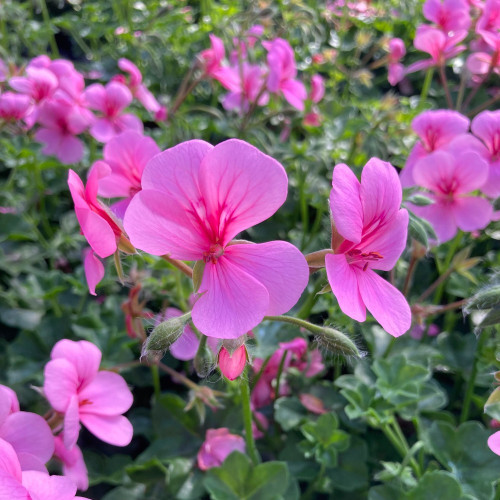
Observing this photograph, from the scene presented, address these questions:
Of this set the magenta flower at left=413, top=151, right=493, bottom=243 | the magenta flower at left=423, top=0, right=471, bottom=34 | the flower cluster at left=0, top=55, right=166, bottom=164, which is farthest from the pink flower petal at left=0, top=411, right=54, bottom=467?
the magenta flower at left=423, top=0, right=471, bottom=34

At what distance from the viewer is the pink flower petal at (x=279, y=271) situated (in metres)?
0.76

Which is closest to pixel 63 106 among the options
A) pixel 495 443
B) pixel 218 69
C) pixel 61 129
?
pixel 61 129

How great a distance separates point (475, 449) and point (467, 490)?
100 mm

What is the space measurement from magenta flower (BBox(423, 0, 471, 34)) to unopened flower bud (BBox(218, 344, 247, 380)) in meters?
1.34

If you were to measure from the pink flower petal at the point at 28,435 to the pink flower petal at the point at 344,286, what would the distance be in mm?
482

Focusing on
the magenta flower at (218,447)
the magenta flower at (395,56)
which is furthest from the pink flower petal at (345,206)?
the magenta flower at (395,56)

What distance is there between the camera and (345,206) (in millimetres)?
787

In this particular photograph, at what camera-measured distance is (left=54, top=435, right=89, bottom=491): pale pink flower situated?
1.01 metres

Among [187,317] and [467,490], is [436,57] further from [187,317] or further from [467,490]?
[187,317]

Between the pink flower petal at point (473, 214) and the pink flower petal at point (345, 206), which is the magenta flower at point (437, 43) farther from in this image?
the pink flower petal at point (345, 206)

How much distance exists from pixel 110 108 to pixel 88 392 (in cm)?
106

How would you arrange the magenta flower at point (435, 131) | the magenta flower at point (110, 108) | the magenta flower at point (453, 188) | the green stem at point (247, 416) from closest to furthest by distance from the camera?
the green stem at point (247, 416) → the magenta flower at point (453, 188) → the magenta flower at point (435, 131) → the magenta flower at point (110, 108)

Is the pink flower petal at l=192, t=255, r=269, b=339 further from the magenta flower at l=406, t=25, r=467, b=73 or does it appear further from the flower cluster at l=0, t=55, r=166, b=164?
the magenta flower at l=406, t=25, r=467, b=73

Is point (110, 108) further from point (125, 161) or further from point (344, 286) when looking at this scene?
point (344, 286)
